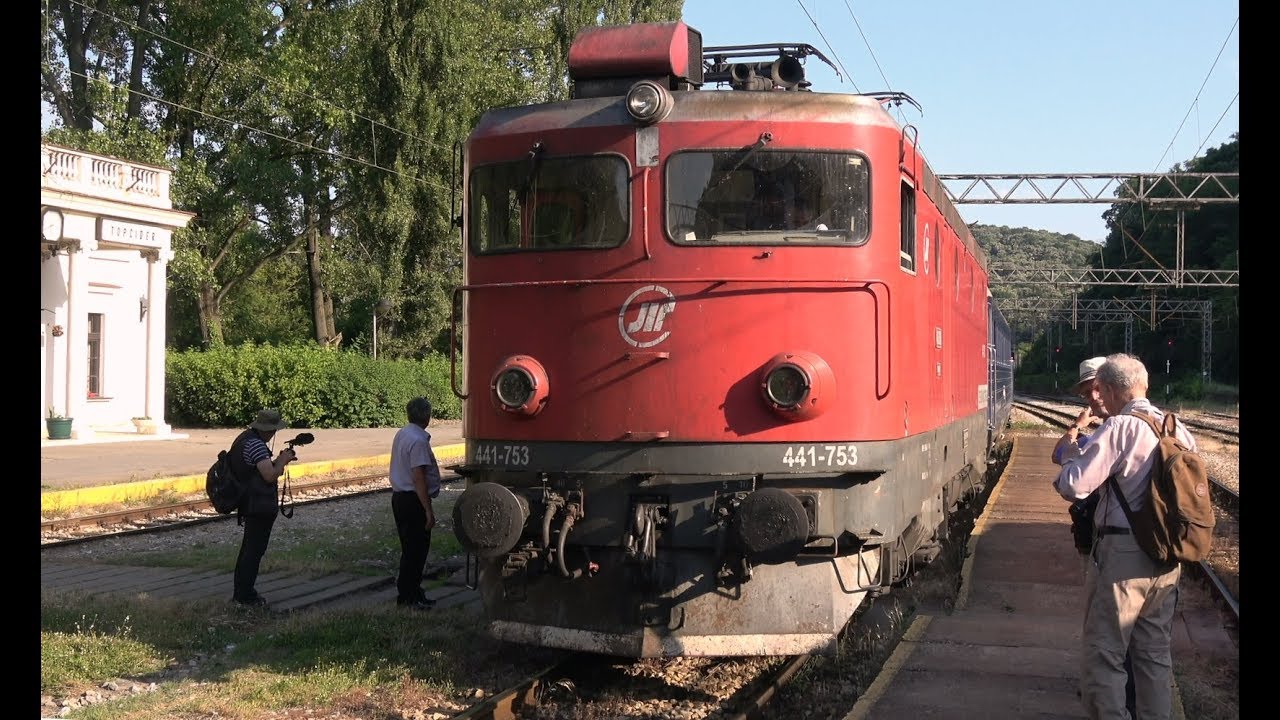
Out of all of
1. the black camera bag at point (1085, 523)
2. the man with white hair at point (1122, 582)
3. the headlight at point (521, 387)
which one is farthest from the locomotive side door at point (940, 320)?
the man with white hair at point (1122, 582)

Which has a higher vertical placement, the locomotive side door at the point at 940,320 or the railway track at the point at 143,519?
the locomotive side door at the point at 940,320

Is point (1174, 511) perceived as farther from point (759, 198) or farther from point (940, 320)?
point (940, 320)

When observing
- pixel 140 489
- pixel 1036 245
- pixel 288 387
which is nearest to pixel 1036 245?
pixel 1036 245

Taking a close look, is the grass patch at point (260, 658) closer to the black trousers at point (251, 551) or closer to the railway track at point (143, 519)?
the black trousers at point (251, 551)

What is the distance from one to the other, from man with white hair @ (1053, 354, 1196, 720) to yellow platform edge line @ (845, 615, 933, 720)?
1089 millimetres

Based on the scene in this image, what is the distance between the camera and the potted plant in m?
26.1

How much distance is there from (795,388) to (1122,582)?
6.44ft

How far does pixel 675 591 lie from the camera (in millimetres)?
6703

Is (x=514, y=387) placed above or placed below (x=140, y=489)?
above

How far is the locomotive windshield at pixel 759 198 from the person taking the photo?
6.95 meters

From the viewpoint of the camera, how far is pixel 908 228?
7.78 metres

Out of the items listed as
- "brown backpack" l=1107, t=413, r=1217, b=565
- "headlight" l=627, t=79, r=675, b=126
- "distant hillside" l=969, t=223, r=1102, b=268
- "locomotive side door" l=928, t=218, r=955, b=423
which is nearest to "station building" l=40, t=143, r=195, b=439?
"locomotive side door" l=928, t=218, r=955, b=423

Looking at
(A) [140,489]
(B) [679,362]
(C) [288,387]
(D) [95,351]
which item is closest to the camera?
(B) [679,362]

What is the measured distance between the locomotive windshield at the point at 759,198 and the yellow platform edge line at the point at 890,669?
7.82 feet
